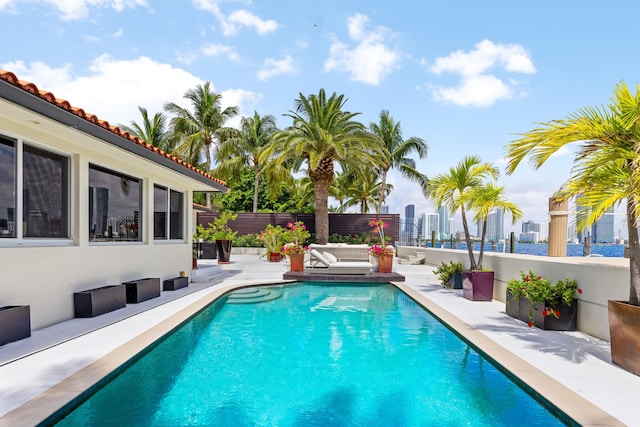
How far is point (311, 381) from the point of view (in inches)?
178

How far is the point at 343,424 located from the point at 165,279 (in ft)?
25.8

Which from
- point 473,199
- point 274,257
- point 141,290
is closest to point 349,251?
point 274,257

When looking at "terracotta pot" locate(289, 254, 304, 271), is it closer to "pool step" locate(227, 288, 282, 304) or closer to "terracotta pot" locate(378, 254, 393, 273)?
"pool step" locate(227, 288, 282, 304)

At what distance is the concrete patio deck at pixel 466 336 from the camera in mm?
3316

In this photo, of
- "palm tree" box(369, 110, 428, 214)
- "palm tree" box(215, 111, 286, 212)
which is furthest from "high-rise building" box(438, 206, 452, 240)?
"palm tree" box(215, 111, 286, 212)

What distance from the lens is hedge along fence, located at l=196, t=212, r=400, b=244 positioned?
2619 cm

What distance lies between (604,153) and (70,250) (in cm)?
827

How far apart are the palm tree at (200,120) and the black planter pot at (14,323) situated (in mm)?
25447

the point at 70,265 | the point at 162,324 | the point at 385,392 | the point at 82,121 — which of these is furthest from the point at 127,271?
the point at 385,392

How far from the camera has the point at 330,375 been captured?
4.71 metres

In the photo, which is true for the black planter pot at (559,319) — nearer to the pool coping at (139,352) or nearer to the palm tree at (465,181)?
the pool coping at (139,352)

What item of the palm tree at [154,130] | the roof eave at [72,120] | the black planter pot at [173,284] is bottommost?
the black planter pot at [173,284]

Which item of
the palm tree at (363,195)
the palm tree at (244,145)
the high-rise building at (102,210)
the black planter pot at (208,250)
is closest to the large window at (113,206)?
the high-rise building at (102,210)

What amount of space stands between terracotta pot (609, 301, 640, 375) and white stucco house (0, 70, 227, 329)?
721 cm
